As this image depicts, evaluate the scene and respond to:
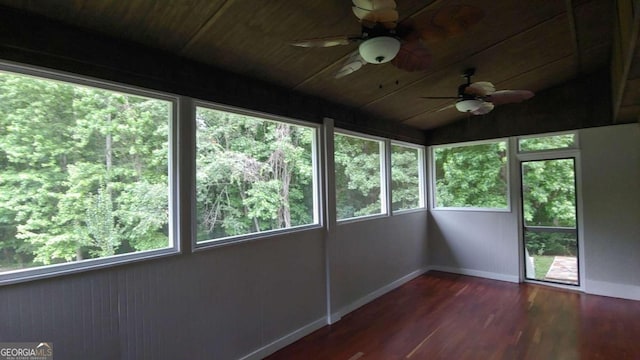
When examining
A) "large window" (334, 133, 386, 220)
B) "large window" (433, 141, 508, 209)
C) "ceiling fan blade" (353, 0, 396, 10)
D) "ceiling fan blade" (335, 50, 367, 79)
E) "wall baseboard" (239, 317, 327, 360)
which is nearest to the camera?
"ceiling fan blade" (353, 0, 396, 10)

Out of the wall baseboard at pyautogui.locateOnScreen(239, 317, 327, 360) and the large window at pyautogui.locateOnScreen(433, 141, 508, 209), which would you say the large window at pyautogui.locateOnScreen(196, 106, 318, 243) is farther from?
the large window at pyautogui.locateOnScreen(433, 141, 508, 209)

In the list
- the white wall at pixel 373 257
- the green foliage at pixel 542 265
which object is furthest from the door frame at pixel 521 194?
the white wall at pixel 373 257

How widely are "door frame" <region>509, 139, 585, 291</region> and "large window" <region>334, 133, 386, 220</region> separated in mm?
2060

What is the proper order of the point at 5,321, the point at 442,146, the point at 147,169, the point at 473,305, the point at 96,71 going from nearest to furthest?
the point at 5,321 → the point at 96,71 → the point at 147,169 → the point at 473,305 → the point at 442,146

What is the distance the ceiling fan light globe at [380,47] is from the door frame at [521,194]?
401cm

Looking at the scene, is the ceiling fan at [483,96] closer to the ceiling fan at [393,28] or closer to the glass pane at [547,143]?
the ceiling fan at [393,28]

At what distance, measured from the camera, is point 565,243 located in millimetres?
4688

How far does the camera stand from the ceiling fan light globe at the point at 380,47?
187 centimetres

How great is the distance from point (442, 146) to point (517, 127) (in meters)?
1.17

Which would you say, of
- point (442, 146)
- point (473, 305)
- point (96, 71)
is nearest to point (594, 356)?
point (473, 305)

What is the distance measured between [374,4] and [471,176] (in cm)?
458

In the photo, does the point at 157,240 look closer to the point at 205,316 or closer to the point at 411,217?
the point at 205,316

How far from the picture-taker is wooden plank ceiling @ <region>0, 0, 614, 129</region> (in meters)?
1.99

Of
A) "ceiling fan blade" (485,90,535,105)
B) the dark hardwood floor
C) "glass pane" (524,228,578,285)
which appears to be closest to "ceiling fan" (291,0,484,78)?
"ceiling fan blade" (485,90,535,105)
